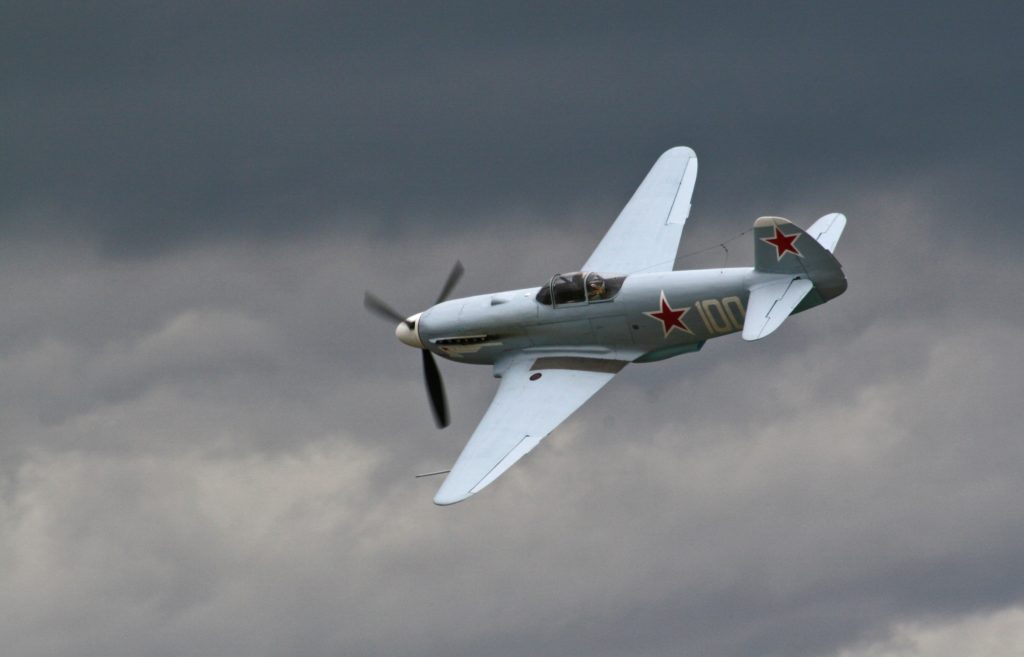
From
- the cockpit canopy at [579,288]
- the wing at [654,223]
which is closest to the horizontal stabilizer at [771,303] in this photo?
the cockpit canopy at [579,288]

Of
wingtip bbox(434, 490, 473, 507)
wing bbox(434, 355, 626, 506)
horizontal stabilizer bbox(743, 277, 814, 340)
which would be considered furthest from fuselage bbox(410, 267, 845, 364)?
wingtip bbox(434, 490, 473, 507)

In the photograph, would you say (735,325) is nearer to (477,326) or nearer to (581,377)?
(581,377)

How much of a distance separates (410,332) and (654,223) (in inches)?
297

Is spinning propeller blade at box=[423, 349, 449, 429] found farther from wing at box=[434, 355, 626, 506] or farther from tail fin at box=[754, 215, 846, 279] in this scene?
tail fin at box=[754, 215, 846, 279]

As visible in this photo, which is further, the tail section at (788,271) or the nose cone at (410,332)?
the nose cone at (410,332)

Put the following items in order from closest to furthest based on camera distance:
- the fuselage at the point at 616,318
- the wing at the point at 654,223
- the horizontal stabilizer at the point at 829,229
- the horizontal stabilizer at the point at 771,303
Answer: the horizontal stabilizer at the point at 771,303
the fuselage at the point at 616,318
the horizontal stabilizer at the point at 829,229
the wing at the point at 654,223

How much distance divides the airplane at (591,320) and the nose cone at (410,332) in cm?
4

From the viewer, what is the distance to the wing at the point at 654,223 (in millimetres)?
49531

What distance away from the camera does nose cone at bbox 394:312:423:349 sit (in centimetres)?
4866

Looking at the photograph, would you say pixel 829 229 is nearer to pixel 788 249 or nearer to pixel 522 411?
pixel 788 249

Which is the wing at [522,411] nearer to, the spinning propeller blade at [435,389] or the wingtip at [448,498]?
the wingtip at [448,498]

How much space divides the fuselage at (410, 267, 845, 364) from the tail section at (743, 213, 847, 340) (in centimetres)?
12

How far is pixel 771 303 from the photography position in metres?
42.2

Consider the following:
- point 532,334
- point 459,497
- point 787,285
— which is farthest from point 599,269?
point 459,497
